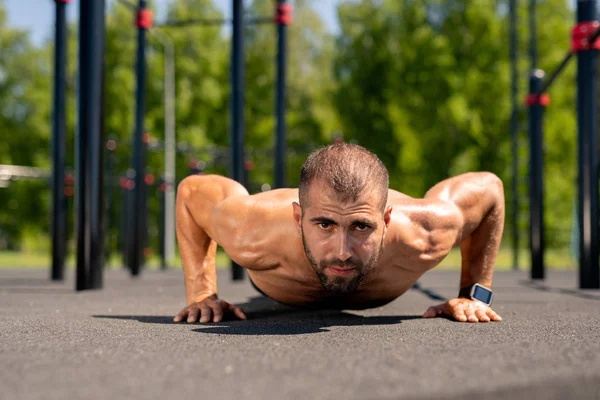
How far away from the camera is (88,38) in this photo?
4.51 metres

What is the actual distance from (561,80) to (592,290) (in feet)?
47.8

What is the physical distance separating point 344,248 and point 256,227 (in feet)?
1.87

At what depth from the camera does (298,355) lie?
6.14 ft

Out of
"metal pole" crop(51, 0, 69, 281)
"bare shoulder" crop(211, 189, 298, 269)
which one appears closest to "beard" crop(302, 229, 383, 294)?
"bare shoulder" crop(211, 189, 298, 269)

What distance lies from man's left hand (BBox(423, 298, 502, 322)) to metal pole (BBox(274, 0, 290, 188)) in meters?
3.40

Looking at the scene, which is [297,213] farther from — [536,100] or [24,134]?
[24,134]

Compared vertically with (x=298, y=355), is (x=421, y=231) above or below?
above

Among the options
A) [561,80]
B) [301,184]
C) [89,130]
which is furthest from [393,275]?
[561,80]

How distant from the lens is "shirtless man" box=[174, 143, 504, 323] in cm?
228

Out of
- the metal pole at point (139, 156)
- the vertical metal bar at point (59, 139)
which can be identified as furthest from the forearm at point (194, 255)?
the metal pole at point (139, 156)

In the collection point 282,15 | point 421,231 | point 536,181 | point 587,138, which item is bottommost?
point 421,231

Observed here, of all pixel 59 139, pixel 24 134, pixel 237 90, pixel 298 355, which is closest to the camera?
pixel 298 355

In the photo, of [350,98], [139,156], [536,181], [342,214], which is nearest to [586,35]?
[536,181]

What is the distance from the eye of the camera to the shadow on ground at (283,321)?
248cm
